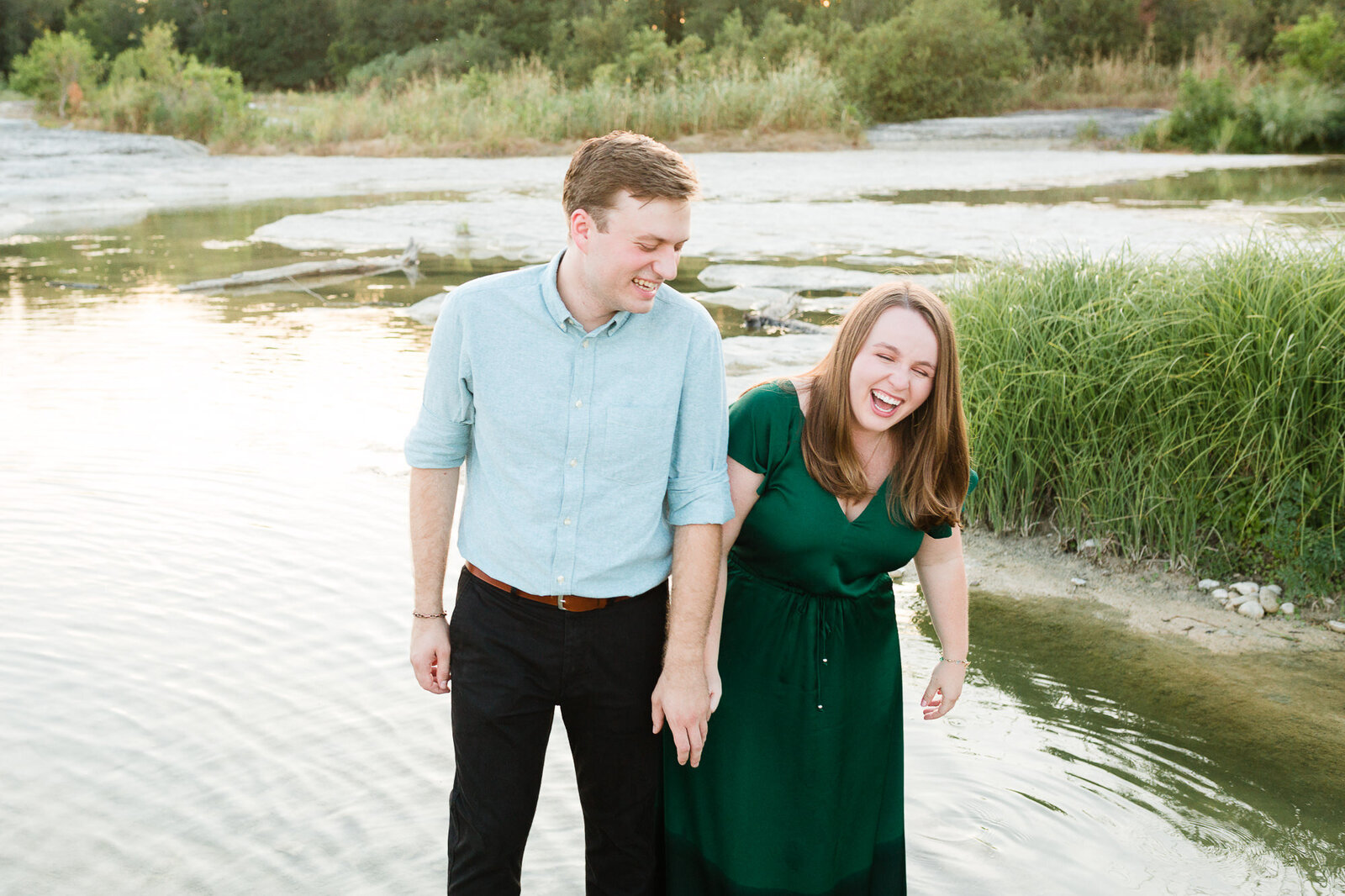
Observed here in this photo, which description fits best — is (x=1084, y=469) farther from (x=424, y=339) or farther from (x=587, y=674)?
(x=424, y=339)

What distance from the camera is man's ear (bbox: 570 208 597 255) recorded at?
1907 millimetres

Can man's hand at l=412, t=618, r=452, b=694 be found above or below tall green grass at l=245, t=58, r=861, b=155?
below

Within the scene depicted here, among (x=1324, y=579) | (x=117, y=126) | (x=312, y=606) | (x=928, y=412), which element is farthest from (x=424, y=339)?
(x=117, y=126)

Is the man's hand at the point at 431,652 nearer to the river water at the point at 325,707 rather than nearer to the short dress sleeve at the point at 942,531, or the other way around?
the river water at the point at 325,707

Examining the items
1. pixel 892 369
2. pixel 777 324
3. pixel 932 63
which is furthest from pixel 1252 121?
pixel 892 369

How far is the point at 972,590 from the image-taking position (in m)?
4.48

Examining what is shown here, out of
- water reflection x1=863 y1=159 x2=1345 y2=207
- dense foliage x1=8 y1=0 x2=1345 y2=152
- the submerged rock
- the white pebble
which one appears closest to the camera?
the white pebble

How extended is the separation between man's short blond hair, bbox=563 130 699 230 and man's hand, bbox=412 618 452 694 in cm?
80

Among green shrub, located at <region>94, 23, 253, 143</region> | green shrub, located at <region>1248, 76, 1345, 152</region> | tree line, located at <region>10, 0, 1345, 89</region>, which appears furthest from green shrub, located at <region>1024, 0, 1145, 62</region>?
green shrub, located at <region>94, 23, 253, 143</region>

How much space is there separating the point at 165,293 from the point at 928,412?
30.6ft

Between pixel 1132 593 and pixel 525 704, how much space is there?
3.14 m

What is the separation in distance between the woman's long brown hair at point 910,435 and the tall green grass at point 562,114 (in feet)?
63.9

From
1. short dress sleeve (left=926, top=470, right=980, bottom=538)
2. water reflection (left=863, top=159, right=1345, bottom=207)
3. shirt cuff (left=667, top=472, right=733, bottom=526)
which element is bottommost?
short dress sleeve (left=926, top=470, right=980, bottom=538)

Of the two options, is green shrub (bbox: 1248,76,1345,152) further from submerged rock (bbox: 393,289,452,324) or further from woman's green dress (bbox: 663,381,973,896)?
woman's green dress (bbox: 663,381,973,896)
